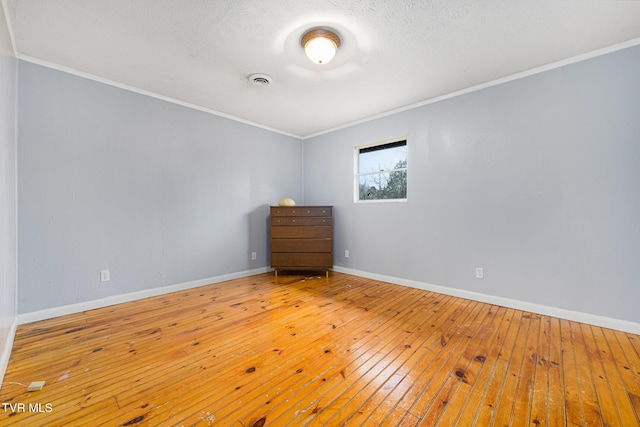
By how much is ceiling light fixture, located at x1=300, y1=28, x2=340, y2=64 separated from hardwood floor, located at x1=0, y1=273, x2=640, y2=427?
2.29m

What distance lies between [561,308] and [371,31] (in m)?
2.99

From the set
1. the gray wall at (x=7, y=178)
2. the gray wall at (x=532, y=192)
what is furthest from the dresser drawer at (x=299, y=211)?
the gray wall at (x=7, y=178)

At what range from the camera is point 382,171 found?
3768 mm

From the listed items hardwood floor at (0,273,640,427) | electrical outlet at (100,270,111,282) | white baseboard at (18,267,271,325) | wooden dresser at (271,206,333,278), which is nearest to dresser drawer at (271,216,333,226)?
wooden dresser at (271,206,333,278)

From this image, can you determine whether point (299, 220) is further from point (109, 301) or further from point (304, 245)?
point (109, 301)

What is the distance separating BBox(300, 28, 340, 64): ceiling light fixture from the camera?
195 centimetres

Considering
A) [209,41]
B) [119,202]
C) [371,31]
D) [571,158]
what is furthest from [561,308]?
[119,202]

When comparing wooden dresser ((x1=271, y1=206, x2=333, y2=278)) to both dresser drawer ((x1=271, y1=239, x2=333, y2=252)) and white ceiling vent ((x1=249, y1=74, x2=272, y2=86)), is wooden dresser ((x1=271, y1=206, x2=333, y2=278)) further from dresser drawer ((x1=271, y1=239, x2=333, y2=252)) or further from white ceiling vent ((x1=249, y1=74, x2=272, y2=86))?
white ceiling vent ((x1=249, y1=74, x2=272, y2=86))

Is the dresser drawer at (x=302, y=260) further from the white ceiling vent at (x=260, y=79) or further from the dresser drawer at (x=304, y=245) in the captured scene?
the white ceiling vent at (x=260, y=79)

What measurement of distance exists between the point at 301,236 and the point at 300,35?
2595 millimetres

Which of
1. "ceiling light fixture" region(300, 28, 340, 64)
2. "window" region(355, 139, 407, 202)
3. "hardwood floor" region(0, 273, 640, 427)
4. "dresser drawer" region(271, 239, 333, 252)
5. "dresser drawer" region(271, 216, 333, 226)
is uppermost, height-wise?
"ceiling light fixture" region(300, 28, 340, 64)

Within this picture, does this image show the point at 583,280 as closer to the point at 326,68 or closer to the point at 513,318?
the point at 513,318

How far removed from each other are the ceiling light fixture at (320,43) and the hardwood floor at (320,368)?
229 centimetres

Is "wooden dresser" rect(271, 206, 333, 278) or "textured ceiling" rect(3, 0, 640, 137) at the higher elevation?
"textured ceiling" rect(3, 0, 640, 137)
